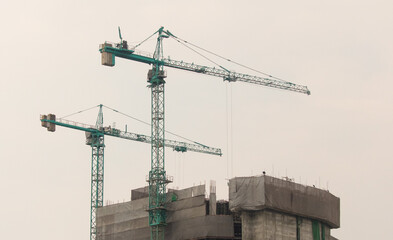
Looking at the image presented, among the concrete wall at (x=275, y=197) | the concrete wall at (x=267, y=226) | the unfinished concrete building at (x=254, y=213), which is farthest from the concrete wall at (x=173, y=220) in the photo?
the concrete wall at (x=275, y=197)

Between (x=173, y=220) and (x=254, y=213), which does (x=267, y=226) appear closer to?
(x=254, y=213)

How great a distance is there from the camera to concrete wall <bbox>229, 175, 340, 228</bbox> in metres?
151

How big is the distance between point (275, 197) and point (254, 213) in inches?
194

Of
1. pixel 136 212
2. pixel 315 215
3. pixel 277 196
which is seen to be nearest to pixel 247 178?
pixel 277 196

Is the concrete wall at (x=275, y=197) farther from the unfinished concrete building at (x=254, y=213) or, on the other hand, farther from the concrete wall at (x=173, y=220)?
the concrete wall at (x=173, y=220)

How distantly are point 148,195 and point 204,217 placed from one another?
81.9ft

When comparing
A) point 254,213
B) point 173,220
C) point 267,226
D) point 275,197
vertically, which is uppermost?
point 275,197

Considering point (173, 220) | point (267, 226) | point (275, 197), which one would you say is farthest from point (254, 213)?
point (173, 220)

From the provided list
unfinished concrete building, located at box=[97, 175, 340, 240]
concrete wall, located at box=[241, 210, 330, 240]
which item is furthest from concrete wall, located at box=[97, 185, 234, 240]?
concrete wall, located at box=[241, 210, 330, 240]

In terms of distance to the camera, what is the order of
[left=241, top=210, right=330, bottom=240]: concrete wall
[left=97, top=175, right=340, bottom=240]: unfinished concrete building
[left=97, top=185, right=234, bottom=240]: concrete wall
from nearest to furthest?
1. [left=241, top=210, right=330, bottom=240]: concrete wall
2. [left=97, top=175, right=340, bottom=240]: unfinished concrete building
3. [left=97, top=185, right=234, bottom=240]: concrete wall

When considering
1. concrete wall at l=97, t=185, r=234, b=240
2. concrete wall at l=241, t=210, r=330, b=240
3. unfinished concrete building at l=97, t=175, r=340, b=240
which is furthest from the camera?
concrete wall at l=97, t=185, r=234, b=240

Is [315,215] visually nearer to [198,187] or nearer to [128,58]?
[198,187]

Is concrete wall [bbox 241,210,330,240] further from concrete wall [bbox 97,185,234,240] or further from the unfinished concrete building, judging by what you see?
concrete wall [bbox 97,185,234,240]

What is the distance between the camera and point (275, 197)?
15250 centimetres
